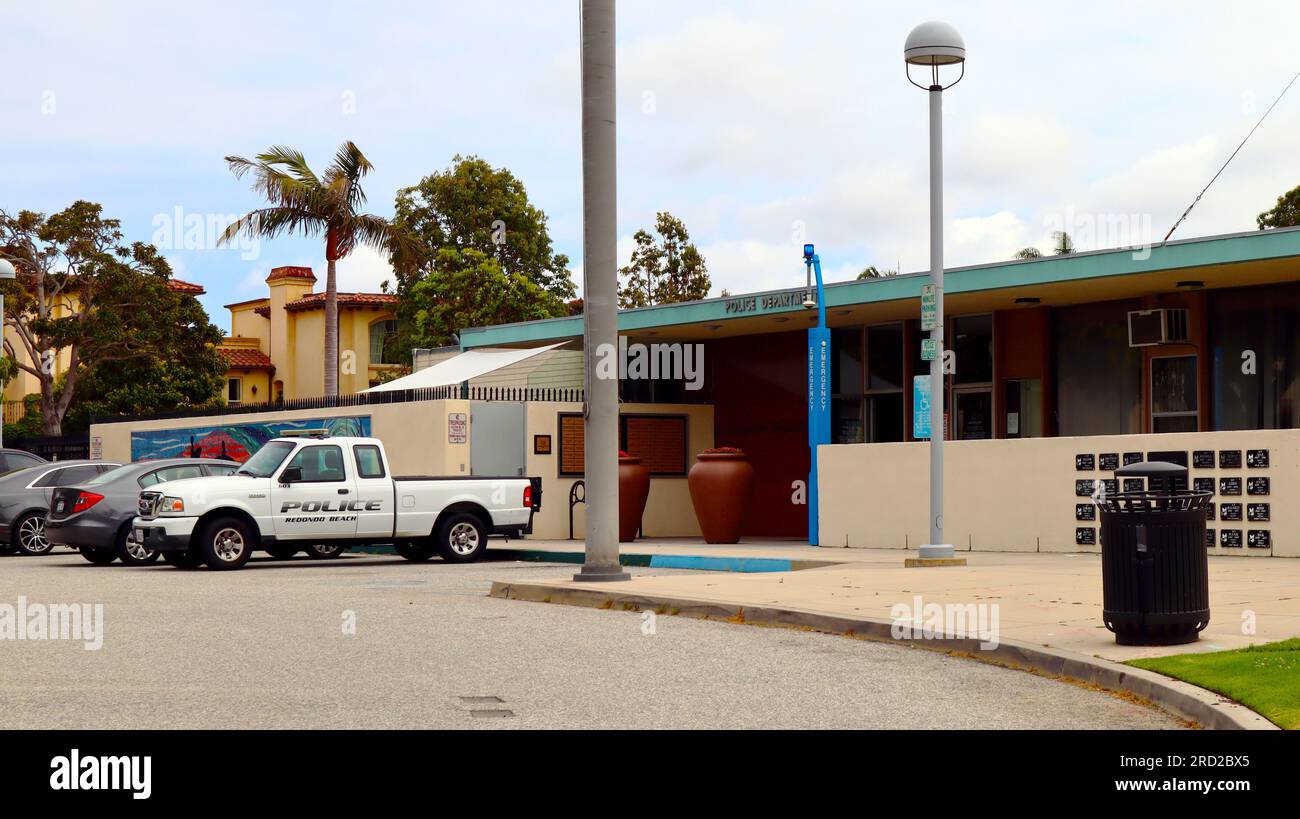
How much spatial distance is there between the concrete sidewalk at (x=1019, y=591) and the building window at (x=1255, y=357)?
5.03 meters

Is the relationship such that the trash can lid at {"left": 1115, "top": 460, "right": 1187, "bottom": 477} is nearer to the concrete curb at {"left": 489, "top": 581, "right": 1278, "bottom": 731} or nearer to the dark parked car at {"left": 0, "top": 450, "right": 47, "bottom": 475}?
the concrete curb at {"left": 489, "top": 581, "right": 1278, "bottom": 731}

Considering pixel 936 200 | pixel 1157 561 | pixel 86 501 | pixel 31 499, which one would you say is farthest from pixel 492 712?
pixel 31 499

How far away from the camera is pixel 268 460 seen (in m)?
20.0

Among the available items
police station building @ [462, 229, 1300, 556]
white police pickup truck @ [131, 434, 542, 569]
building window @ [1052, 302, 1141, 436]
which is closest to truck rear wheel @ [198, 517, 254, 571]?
white police pickup truck @ [131, 434, 542, 569]

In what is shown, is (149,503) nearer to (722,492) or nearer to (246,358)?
(722,492)

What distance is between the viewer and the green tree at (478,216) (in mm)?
53031

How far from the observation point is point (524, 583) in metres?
15.5

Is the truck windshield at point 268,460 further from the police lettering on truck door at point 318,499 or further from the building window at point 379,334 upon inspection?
the building window at point 379,334

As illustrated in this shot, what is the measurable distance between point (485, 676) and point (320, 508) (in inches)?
434

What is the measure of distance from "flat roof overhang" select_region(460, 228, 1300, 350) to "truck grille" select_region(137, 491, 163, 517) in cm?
1048

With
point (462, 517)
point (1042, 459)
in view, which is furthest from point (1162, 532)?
point (462, 517)

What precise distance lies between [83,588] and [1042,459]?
1196 centimetres

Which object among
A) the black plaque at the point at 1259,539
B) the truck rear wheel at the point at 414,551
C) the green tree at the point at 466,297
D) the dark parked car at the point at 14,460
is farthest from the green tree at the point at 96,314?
the black plaque at the point at 1259,539
